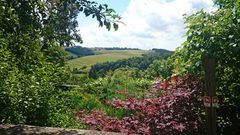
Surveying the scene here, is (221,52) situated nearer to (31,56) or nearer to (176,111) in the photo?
(176,111)

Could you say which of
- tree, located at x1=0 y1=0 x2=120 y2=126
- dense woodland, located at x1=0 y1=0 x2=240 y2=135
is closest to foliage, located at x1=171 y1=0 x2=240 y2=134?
dense woodland, located at x1=0 y1=0 x2=240 y2=135

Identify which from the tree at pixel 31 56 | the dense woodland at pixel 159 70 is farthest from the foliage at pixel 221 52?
the tree at pixel 31 56

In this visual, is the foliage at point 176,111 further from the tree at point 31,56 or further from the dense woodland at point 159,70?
the tree at point 31,56

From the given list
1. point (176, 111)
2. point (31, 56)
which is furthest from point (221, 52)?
point (31, 56)

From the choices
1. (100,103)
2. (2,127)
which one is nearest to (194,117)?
(2,127)

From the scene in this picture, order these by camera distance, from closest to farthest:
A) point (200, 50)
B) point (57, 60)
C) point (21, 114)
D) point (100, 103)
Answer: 1. point (200, 50)
2. point (21, 114)
3. point (57, 60)
4. point (100, 103)

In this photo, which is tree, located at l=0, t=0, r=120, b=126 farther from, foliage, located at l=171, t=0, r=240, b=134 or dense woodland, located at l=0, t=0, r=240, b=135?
foliage, located at l=171, t=0, r=240, b=134

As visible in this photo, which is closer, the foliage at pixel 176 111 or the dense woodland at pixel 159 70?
the dense woodland at pixel 159 70

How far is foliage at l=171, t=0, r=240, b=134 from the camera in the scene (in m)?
5.89

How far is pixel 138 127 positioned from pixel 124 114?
8.98ft

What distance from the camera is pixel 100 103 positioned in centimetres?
1138

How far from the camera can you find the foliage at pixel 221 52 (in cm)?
589

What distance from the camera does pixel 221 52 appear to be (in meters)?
5.95

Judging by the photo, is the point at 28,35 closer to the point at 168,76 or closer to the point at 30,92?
the point at 30,92
